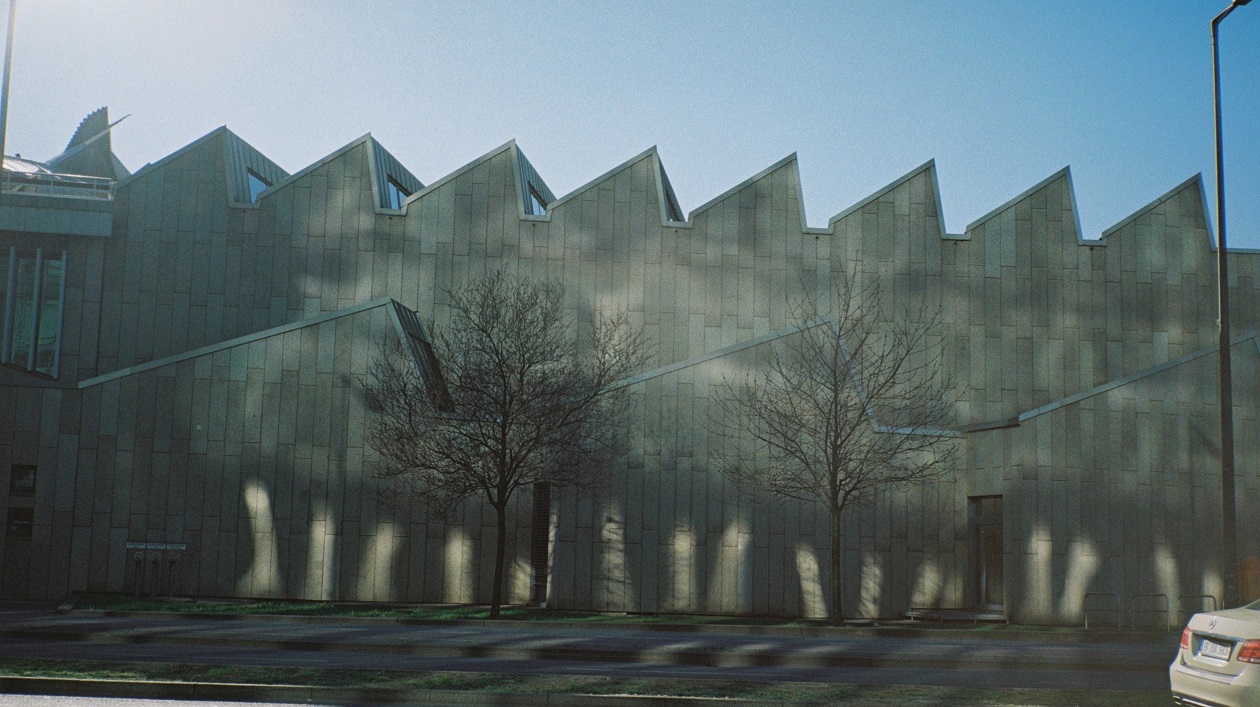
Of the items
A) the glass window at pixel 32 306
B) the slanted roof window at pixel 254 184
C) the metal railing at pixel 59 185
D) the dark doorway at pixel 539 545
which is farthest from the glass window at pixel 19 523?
the dark doorway at pixel 539 545

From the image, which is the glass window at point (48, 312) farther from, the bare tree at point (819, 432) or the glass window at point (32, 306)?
the bare tree at point (819, 432)

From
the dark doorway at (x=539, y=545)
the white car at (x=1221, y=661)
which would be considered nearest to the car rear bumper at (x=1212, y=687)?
the white car at (x=1221, y=661)

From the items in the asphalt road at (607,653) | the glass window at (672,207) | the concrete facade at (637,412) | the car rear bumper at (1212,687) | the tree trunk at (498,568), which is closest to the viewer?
the car rear bumper at (1212,687)

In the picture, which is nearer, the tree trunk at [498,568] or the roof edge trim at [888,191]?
the tree trunk at [498,568]

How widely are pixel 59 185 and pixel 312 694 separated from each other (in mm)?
28863

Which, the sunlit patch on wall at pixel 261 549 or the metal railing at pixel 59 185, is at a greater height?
the metal railing at pixel 59 185

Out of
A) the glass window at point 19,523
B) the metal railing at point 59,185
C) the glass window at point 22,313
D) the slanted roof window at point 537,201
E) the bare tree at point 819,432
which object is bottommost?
the glass window at point 19,523

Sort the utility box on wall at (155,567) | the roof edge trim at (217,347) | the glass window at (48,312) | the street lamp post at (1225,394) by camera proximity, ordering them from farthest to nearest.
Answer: the glass window at (48,312) < the roof edge trim at (217,347) < the utility box on wall at (155,567) < the street lamp post at (1225,394)

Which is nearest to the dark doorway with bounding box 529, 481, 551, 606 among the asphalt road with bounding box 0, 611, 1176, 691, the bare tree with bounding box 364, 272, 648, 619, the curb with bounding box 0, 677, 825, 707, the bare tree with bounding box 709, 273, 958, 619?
the bare tree with bounding box 364, 272, 648, 619

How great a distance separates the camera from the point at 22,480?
2978 cm

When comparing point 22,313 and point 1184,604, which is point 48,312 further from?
point 1184,604

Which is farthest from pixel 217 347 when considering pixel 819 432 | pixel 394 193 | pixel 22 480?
pixel 819 432

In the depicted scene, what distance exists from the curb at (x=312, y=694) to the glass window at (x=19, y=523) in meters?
18.7

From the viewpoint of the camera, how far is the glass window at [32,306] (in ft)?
117
